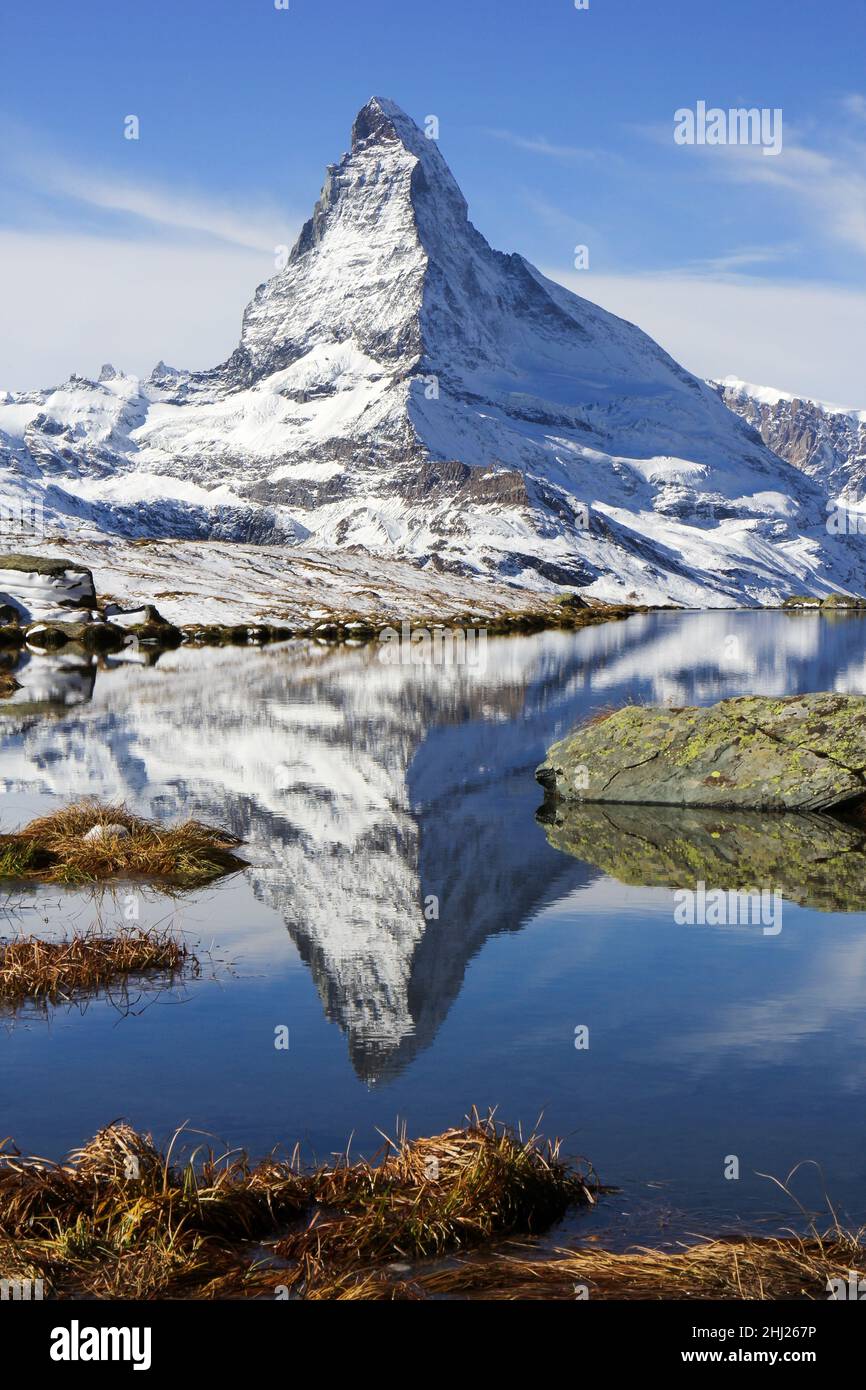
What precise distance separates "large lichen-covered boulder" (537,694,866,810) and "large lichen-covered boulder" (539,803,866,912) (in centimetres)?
40

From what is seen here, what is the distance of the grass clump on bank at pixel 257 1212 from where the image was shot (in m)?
6.73

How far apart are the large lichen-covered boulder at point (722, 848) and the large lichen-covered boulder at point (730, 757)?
400 millimetres

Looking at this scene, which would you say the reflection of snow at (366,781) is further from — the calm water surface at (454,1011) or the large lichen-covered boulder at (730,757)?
the large lichen-covered boulder at (730,757)

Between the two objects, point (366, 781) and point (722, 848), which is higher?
point (366, 781)

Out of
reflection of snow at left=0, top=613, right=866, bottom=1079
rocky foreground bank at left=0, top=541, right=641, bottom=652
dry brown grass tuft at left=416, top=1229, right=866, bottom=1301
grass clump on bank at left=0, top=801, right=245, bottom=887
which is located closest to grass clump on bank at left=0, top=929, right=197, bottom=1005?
reflection of snow at left=0, top=613, right=866, bottom=1079

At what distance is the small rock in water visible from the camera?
18.7 metres

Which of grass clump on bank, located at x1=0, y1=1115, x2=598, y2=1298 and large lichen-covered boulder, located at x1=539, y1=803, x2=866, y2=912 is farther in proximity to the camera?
large lichen-covered boulder, located at x1=539, y1=803, x2=866, y2=912

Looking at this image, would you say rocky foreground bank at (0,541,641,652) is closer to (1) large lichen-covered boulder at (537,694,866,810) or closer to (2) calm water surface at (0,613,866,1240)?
Result: (1) large lichen-covered boulder at (537,694,866,810)

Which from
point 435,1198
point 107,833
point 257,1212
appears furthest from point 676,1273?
point 107,833

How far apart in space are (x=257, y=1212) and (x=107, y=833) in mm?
11927

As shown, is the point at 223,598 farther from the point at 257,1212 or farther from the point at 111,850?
the point at 257,1212

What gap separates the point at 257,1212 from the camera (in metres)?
7.57

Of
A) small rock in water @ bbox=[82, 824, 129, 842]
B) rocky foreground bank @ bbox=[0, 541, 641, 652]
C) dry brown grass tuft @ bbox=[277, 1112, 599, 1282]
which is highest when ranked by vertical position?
rocky foreground bank @ bbox=[0, 541, 641, 652]

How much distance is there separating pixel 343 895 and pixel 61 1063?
6461 mm
